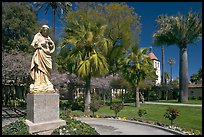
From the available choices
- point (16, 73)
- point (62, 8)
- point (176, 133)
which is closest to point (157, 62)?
point (62, 8)

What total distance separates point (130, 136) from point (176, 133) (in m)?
2.15

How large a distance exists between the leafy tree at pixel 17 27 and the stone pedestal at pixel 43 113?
20.3 metres

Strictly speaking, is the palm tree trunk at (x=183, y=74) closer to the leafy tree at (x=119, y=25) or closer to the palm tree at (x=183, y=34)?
the palm tree at (x=183, y=34)

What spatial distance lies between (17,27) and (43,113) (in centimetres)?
2214

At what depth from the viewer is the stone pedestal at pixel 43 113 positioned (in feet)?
28.2

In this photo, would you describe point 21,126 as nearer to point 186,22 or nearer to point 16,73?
point 16,73

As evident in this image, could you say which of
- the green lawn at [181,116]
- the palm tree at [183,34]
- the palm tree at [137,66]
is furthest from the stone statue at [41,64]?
the palm tree at [183,34]

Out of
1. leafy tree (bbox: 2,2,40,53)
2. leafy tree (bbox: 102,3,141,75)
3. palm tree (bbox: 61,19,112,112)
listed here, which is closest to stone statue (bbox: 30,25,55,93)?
palm tree (bbox: 61,19,112,112)

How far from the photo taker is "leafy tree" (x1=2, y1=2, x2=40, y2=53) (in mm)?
27734

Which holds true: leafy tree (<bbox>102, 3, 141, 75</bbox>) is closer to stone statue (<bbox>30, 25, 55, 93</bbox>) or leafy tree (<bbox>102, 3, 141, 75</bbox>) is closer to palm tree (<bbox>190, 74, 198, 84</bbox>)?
stone statue (<bbox>30, 25, 55, 93</bbox>)

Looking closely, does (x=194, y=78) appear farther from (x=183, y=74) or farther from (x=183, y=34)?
(x=183, y=34)

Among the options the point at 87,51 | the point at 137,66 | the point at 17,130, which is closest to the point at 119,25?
the point at 137,66

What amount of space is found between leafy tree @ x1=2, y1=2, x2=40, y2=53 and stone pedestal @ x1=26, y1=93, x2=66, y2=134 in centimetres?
2029

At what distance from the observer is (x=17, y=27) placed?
1104 inches
